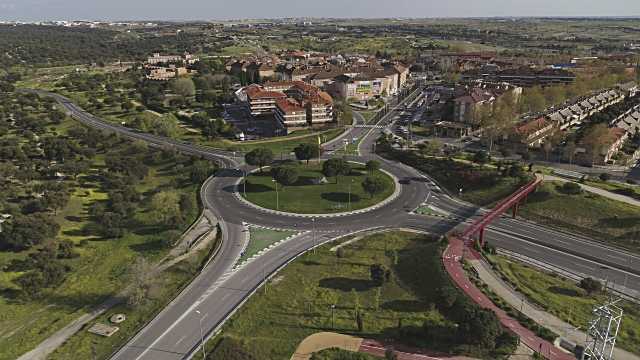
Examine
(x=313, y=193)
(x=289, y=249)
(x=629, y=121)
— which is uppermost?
(x=629, y=121)

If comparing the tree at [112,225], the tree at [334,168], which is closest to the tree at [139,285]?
the tree at [112,225]

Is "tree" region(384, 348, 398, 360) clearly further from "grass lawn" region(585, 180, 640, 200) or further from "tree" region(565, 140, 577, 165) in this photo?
"tree" region(565, 140, 577, 165)

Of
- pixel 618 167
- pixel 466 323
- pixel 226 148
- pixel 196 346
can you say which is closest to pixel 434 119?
pixel 618 167

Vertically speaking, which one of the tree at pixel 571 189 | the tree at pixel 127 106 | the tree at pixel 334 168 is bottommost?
the tree at pixel 571 189

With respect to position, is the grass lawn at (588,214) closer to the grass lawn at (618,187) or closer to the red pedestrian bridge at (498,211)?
the red pedestrian bridge at (498,211)

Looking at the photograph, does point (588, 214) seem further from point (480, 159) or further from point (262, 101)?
point (262, 101)

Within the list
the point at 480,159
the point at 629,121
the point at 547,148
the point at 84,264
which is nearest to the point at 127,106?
the point at 84,264
